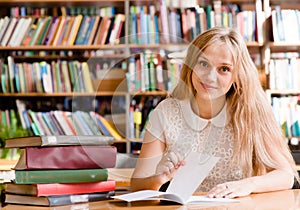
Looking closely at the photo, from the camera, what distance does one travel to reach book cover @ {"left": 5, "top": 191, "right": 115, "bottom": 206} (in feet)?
4.39

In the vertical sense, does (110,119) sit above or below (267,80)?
above

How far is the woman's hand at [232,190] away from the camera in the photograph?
4.94ft

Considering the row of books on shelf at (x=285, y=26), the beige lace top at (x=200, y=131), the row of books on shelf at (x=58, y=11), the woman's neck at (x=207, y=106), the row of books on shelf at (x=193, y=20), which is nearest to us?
the woman's neck at (x=207, y=106)

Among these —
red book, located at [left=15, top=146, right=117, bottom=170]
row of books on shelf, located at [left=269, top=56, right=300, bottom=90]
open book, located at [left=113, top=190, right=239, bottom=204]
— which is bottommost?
row of books on shelf, located at [left=269, top=56, right=300, bottom=90]

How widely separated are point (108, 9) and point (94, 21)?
0.49ft

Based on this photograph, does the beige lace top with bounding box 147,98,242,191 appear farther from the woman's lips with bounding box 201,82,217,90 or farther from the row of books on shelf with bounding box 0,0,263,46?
the row of books on shelf with bounding box 0,0,263,46

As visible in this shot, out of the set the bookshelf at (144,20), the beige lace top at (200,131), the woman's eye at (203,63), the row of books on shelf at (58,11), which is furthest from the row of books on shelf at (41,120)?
the woman's eye at (203,63)

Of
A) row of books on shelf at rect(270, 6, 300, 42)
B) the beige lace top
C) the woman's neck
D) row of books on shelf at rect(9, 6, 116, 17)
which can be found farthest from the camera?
row of books on shelf at rect(9, 6, 116, 17)

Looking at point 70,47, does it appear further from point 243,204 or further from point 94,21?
point 243,204

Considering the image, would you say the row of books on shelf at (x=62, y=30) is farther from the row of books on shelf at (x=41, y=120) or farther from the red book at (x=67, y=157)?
the red book at (x=67, y=157)

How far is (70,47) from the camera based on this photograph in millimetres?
4613

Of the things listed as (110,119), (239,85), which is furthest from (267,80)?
(110,119)

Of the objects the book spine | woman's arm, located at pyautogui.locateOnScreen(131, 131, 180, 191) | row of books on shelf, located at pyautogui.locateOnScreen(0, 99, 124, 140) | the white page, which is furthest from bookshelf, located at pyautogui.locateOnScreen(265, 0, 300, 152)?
the book spine

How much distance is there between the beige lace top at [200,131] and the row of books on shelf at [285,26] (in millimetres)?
2690
